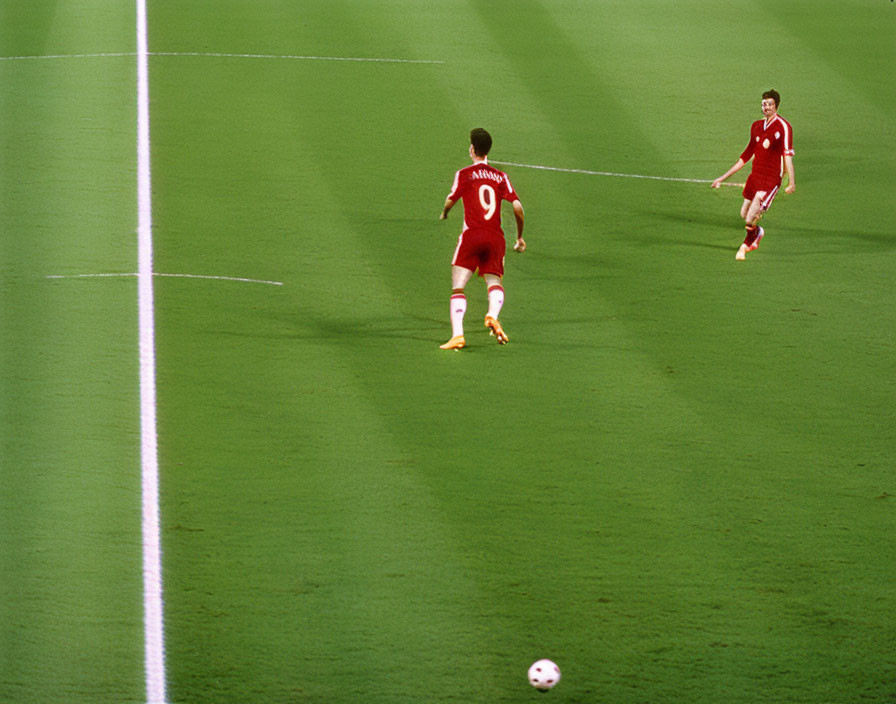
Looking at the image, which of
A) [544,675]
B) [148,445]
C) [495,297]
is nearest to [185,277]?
[495,297]

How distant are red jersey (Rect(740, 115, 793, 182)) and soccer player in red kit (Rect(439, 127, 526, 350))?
3.70 meters

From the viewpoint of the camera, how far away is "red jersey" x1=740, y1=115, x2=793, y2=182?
15680mm

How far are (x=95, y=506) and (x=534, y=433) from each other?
3.25 metres

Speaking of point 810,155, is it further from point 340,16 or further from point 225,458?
point 225,458

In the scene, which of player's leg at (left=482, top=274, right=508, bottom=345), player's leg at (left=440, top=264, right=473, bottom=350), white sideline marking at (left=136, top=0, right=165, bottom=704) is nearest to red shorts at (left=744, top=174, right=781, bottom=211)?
player's leg at (left=482, top=274, right=508, bottom=345)

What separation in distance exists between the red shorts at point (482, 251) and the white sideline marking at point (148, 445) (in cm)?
273

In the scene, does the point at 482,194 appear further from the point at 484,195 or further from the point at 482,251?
the point at 482,251

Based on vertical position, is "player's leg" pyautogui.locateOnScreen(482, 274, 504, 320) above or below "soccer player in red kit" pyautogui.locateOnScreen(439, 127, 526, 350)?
below

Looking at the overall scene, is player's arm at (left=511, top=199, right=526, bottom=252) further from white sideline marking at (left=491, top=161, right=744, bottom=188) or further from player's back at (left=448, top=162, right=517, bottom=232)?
white sideline marking at (left=491, top=161, right=744, bottom=188)

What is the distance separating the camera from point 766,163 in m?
15.8

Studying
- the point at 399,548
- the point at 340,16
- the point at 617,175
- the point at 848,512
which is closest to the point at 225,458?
the point at 399,548

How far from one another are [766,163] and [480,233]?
4.10 metres

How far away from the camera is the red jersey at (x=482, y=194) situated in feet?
43.1

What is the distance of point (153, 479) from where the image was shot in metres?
10.6
